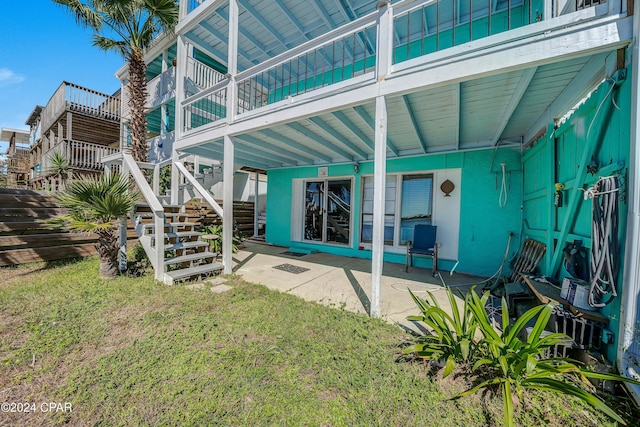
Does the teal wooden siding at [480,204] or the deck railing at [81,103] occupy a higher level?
the deck railing at [81,103]

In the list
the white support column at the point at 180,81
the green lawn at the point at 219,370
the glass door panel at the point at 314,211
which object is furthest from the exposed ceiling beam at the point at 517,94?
the white support column at the point at 180,81

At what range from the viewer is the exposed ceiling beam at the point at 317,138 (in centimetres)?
423

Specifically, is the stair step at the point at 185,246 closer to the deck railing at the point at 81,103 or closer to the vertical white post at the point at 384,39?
the vertical white post at the point at 384,39

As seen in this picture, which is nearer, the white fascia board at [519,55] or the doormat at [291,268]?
the white fascia board at [519,55]

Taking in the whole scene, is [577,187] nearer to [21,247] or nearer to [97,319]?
[97,319]

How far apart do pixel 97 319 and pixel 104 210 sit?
177 centimetres

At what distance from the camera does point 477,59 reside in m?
2.29

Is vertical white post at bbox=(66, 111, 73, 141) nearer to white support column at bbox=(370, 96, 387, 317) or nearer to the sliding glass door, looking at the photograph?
the sliding glass door

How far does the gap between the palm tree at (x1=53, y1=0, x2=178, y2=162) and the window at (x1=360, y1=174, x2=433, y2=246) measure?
6.89 metres

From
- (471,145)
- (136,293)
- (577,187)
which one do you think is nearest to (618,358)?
(577,187)

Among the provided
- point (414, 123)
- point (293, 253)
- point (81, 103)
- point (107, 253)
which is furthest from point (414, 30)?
point (81, 103)

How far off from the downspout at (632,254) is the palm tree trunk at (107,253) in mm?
6024

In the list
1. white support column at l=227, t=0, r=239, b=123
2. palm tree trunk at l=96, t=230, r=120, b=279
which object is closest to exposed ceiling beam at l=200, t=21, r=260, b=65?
white support column at l=227, t=0, r=239, b=123

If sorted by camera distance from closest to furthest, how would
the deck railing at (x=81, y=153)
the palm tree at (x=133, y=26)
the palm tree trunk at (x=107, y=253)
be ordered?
the palm tree trunk at (x=107, y=253) → the palm tree at (x=133, y=26) → the deck railing at (x=81, y=153)
